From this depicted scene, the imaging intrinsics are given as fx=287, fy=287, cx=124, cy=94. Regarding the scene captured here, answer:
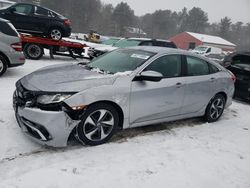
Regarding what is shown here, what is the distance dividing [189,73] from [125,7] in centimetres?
6954

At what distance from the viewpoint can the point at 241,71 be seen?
8773 mm

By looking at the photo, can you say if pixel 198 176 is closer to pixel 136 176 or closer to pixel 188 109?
pixel 136 176

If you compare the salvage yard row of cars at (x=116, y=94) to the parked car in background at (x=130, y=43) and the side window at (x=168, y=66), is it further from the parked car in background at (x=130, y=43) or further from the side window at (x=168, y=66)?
the parked car in background at (x=130, y=43)

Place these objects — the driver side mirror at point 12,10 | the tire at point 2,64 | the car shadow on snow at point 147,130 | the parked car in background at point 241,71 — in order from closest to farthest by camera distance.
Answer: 1. the car shadow on snow at point 147,130
2. the tire at point 2,64
3. the parked car in background at point 241,71
4. the driver side mirror at point 12,10

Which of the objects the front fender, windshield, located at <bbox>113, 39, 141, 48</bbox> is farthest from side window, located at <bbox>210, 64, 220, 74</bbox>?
windshield, located at <bbox>113, 39, 141, 48</bbox>

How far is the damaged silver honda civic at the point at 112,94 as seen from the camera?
3965mm

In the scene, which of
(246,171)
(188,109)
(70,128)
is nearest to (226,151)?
(246,171)

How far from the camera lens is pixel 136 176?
12.3 feet

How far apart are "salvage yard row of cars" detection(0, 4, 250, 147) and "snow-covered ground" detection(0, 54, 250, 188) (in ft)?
0.83

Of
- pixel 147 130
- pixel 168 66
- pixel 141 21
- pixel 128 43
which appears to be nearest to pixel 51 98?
pixel 147 130

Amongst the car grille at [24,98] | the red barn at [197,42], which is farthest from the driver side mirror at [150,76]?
the red barn at [197,42]

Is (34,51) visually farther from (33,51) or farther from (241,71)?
(241,71)

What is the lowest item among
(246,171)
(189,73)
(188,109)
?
(246,171)

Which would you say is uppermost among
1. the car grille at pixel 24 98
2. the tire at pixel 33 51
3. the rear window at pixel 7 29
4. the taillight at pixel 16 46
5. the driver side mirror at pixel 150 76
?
the rear window at pixel 7 29
